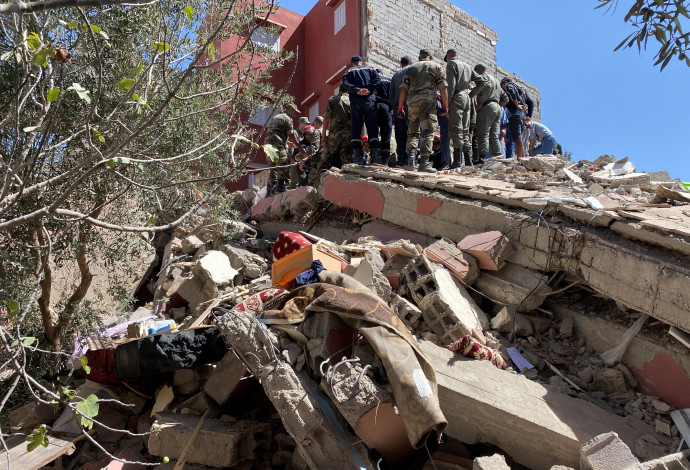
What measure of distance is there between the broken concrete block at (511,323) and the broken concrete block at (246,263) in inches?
138

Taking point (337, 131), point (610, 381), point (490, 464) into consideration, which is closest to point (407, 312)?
point (610, 381)

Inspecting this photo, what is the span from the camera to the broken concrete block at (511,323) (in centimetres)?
410

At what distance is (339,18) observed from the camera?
15492mm

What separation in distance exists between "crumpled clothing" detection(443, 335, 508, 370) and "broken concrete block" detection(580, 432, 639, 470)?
3.62ft

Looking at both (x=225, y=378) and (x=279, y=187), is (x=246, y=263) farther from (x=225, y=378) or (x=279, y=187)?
(x=279, y=187)

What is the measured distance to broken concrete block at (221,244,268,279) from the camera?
6.53 metres

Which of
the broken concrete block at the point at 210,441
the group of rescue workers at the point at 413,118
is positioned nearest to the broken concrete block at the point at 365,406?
the broken concrete block at the point at 210,441

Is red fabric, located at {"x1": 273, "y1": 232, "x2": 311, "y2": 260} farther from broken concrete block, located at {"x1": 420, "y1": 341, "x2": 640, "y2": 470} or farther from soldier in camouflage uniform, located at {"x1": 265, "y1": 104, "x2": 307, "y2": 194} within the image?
broken concrete block, located at {"x1": 420, "y1": 341, "x2": 640, "y2": 470}

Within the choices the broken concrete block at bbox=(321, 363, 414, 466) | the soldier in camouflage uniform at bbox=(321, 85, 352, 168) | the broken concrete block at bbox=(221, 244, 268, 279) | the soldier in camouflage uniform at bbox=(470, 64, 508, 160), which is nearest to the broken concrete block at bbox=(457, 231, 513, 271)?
the broken concrete block at bbox=(321, 363, 414, 466)

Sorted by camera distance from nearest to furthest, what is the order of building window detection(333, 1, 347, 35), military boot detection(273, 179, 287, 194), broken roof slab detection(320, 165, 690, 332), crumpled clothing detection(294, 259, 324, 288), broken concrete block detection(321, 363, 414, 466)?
broken concrete block detection(321, 363, 414, 466) < broken roof slab detection(320, 165, 690, 332) < crumpled clothing detection(294, 259, 324, 288) < military boot detection(273, 179, 287, 194) < building window detection(333, 1, 347, 35)

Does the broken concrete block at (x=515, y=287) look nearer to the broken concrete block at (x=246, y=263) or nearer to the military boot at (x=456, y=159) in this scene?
the broken concrete block at (x=246, y=263)

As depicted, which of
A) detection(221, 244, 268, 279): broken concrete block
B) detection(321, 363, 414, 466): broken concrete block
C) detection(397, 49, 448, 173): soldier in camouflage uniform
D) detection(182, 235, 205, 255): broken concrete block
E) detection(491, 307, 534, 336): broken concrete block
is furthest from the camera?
detection(182, 235, 205, 255): broken concrete block

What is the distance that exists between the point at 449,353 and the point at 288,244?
123 inches

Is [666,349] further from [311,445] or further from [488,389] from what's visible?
[311,445]
